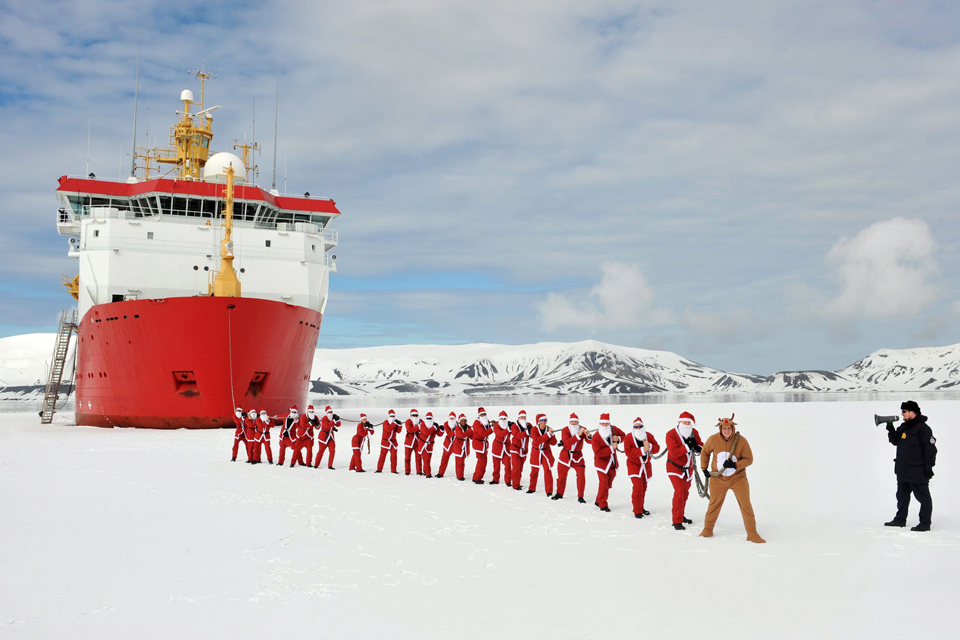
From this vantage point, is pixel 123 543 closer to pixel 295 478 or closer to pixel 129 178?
pixel 295 478

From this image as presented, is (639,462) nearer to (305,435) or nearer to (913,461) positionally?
(913,461)

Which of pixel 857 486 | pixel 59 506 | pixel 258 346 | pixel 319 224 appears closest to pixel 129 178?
pixel 319 224

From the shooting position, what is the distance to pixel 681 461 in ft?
29.9

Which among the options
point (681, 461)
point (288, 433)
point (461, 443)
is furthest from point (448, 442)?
point (681, 461)

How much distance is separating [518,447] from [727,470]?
5.08 m

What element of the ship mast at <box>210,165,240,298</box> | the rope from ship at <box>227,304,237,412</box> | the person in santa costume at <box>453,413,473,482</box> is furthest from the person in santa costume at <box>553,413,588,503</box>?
the ship mast at <box>210,165,240,298</box>

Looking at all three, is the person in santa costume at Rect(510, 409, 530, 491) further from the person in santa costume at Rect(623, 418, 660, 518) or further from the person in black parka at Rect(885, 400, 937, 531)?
the person in black parka at Rect(885, 400, 937, 531)

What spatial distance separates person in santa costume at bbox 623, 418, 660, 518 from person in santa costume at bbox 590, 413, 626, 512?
1.35 feet

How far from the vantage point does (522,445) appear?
1297 centimetres

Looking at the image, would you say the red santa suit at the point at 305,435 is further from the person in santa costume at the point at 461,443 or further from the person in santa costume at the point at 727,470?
the person in santa costume at the point at 727,470

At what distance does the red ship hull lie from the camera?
22938mm

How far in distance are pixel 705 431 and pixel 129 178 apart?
87.5 ft

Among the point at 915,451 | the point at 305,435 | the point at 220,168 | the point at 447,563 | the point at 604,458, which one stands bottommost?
the point at 447,563

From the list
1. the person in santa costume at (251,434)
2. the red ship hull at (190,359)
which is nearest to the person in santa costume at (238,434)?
the person in santa costume at (251,434)
